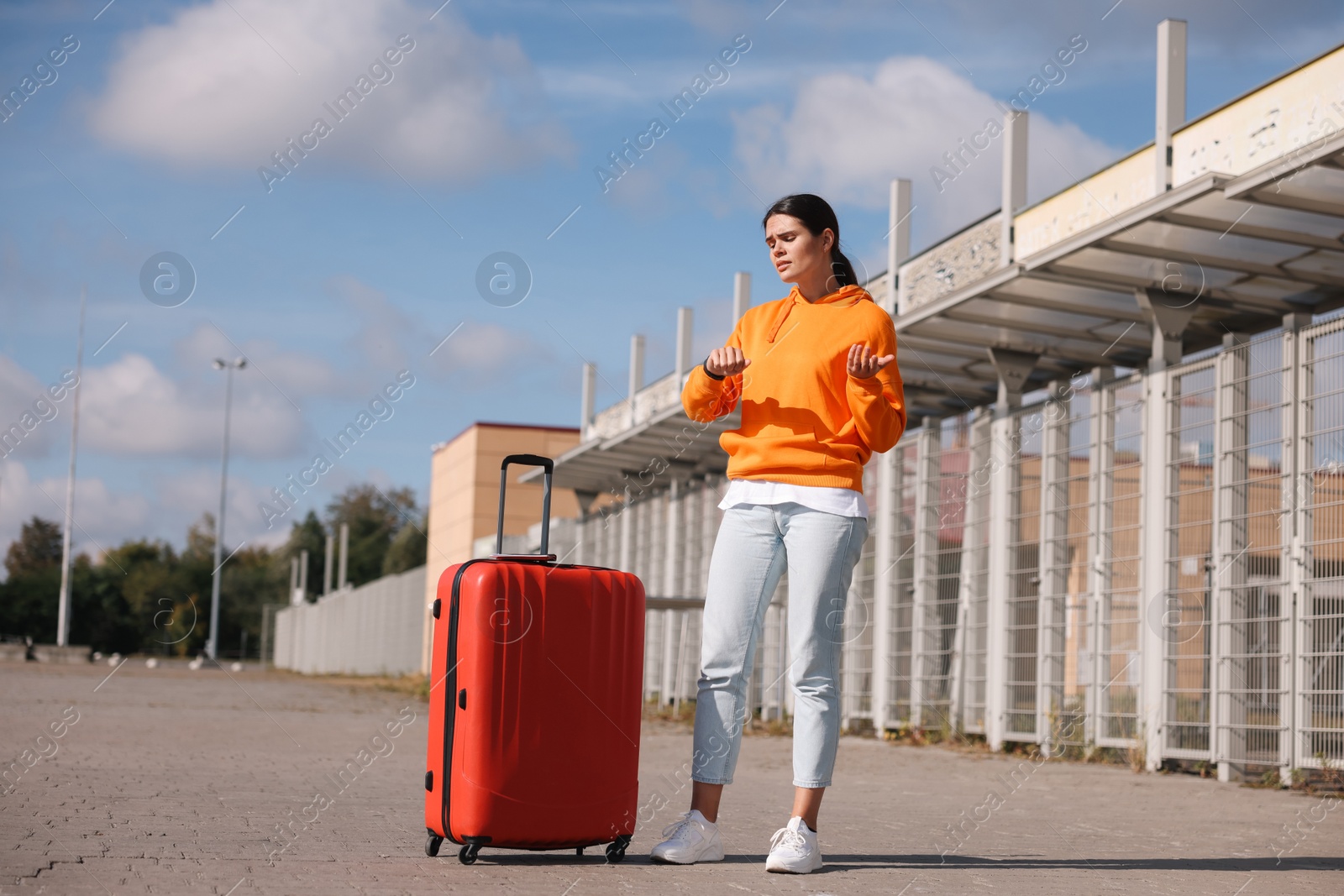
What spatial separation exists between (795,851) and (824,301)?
6.02 ft

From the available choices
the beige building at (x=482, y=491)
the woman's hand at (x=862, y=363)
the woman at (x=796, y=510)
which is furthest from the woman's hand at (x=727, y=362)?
the beige building at (x=482, y=491)

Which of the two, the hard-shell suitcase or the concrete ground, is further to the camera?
the hard-shell suitcase

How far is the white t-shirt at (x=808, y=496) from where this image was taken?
4922 mm

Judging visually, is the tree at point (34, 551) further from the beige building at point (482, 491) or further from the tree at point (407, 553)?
the beige building at point (482, 491)

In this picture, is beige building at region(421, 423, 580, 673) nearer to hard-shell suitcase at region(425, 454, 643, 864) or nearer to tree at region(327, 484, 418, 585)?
hard-shell suitcase at region(425, 454, 643, 864)

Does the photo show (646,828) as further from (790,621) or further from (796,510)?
(796,510)

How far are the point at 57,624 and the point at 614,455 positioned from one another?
2596 inches

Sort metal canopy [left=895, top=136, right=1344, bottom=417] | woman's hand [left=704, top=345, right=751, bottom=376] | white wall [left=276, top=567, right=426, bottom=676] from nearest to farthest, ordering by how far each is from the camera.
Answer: woman's hand [left=704, top=345, right=751, bottom=376], metal canopy [left=895, top=136, right=1344, bottom=417], white wall [left=276, top=567, right=426, bottom=676]

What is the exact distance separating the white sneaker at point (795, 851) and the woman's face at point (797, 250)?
5.95 ft

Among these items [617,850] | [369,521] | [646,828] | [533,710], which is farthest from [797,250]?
[369,521]

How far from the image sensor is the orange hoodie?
495 cm

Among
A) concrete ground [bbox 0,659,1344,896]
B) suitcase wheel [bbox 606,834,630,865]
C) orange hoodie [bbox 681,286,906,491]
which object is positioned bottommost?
concrete ground [bbox 0,659,1344,896]

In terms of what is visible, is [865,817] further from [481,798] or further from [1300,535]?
[1300,535]

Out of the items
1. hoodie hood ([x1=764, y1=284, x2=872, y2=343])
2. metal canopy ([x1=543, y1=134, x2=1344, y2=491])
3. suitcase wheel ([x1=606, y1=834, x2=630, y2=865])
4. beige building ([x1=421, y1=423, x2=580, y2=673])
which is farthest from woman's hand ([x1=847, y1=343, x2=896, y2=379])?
beige building ([x1=421, y1=423, x2=580, y2=673])
